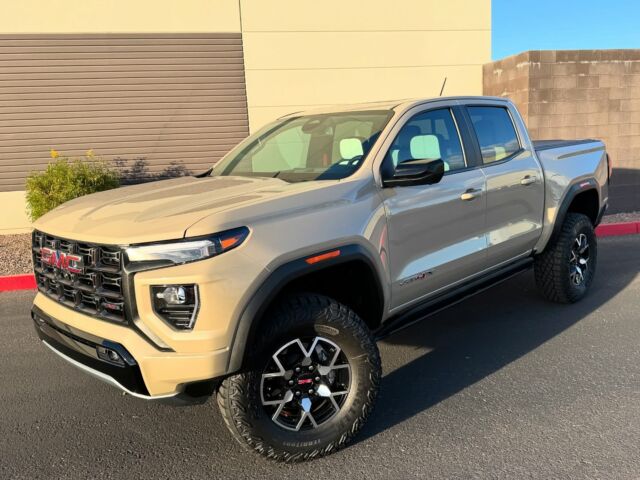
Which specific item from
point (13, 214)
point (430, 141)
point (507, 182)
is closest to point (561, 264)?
point (507, 182)

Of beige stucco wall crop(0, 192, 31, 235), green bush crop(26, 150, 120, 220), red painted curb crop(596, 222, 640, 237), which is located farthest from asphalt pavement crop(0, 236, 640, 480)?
beige stucco wall crop(0, 192, 31, 235)

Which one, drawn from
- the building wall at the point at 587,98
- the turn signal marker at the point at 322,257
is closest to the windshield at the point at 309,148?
the turn signal marker at the point at 322,257

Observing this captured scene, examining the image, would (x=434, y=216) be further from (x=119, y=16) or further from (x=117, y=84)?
(x=119, y=16)

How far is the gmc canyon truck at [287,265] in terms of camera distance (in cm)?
226

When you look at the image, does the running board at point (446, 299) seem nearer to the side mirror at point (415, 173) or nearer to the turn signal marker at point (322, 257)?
the turn signal marker at point (322, 257)

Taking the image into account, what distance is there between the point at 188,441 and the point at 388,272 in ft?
4.71

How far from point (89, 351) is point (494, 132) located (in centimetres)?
325

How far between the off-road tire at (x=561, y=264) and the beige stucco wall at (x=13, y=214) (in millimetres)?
7831

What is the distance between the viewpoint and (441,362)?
3773mm

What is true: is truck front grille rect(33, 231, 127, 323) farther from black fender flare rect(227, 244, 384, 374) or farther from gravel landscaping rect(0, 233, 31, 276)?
gravel landscaping rect(0, 233, 31, 276)

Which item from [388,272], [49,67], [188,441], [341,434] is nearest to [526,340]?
[388,272]

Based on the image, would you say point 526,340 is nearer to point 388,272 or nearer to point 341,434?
point 388,272

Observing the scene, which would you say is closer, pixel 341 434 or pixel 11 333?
pixel 341 434

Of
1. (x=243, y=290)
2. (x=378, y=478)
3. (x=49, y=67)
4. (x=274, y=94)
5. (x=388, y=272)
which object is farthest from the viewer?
(x=274, y=94)
